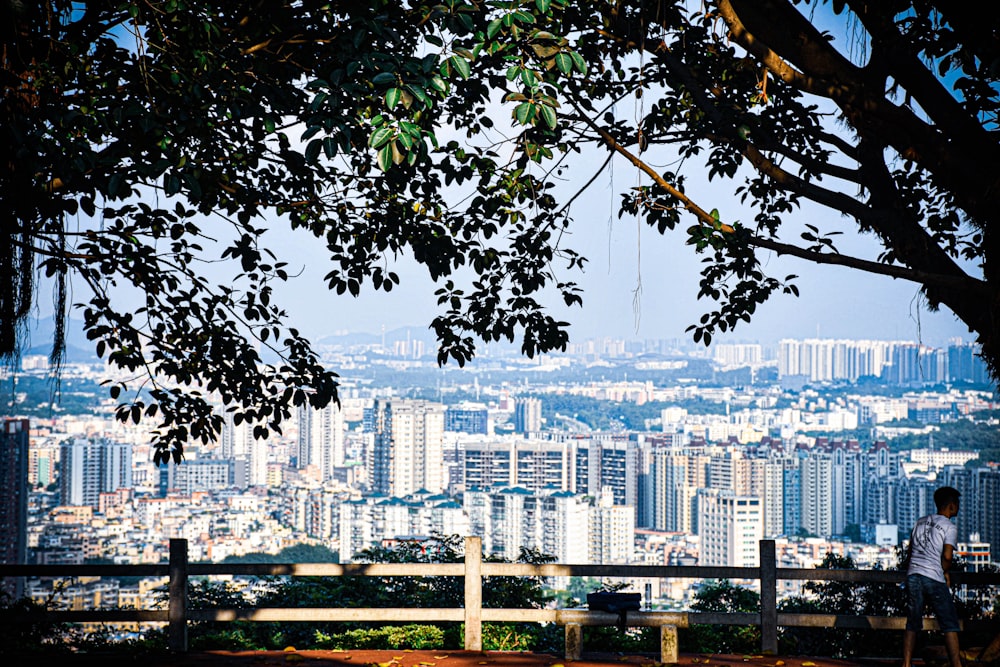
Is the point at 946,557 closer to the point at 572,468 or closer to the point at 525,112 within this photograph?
the point at 525,112

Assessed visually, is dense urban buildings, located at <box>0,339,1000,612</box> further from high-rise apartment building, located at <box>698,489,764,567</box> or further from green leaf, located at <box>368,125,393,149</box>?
green leaf, located at <box>368,125,393,149</box>

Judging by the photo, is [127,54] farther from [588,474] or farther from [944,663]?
[588,474]

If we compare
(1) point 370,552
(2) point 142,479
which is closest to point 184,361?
(1) point 370,552

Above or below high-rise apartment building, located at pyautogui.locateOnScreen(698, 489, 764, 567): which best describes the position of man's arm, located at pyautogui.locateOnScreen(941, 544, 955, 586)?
above

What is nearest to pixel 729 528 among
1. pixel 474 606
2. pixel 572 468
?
pixel 572 468

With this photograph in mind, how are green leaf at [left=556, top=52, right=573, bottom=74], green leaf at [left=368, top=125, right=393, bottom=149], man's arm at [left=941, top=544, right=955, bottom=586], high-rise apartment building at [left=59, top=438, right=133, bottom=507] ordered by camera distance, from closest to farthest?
green leaf at [left=368, top=125, right=393, bottom=149] < green leaf at [left=556, top=52, right=573, bottom=74] < man's arm at [left=941, top=544, right=955, bottom=586] < high-rise apartment building at [left=59, top=438, right=133, bottom=507]

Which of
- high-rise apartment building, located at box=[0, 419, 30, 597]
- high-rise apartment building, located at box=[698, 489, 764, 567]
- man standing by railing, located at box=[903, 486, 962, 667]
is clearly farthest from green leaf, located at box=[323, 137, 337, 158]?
high-rise apartment building, located at box=[698, 489, 764, 567]
